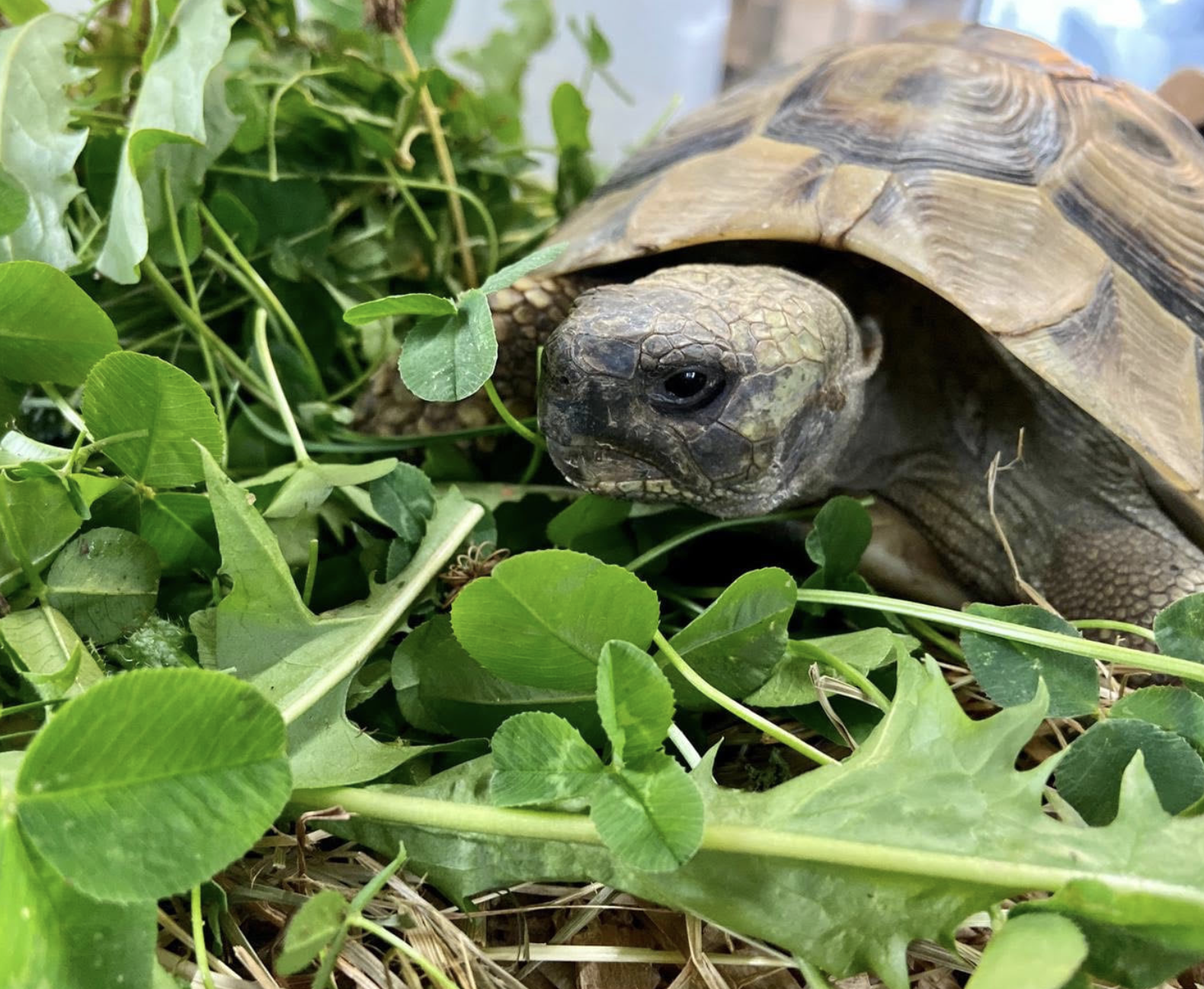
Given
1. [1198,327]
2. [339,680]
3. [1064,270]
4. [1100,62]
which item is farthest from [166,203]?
[1100,62]

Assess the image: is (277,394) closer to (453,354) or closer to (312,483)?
(312,483)

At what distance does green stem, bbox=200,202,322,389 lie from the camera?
133cm

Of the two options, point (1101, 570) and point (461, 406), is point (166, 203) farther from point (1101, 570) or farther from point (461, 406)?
point (1101, 570)

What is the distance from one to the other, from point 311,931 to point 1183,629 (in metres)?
0.88

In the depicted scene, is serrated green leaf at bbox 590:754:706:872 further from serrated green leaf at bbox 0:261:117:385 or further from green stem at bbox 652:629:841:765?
serrated green leaf at bbox 0:261:117:385

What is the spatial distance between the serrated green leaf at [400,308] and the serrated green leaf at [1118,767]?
77cm

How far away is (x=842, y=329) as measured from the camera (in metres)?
1.29

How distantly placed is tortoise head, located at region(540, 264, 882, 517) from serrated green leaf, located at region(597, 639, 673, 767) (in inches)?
15.8

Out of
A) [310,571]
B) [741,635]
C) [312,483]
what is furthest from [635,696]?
[312,483]

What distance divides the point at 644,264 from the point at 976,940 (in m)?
1.10

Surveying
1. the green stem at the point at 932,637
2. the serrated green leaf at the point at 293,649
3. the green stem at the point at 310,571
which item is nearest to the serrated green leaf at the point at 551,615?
the serrated green leaf at the point at 293,649

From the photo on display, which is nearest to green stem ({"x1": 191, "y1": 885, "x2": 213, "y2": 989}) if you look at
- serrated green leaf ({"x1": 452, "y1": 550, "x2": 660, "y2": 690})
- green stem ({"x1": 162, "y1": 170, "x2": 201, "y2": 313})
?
serrated green leaf ({"x1": 452, "y1": 550, "x2": 660, "y2": 690})

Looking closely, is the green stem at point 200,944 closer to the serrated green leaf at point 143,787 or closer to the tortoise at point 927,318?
the serrated green leaf at point 143,787

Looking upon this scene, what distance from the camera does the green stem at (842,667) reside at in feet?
2.85
